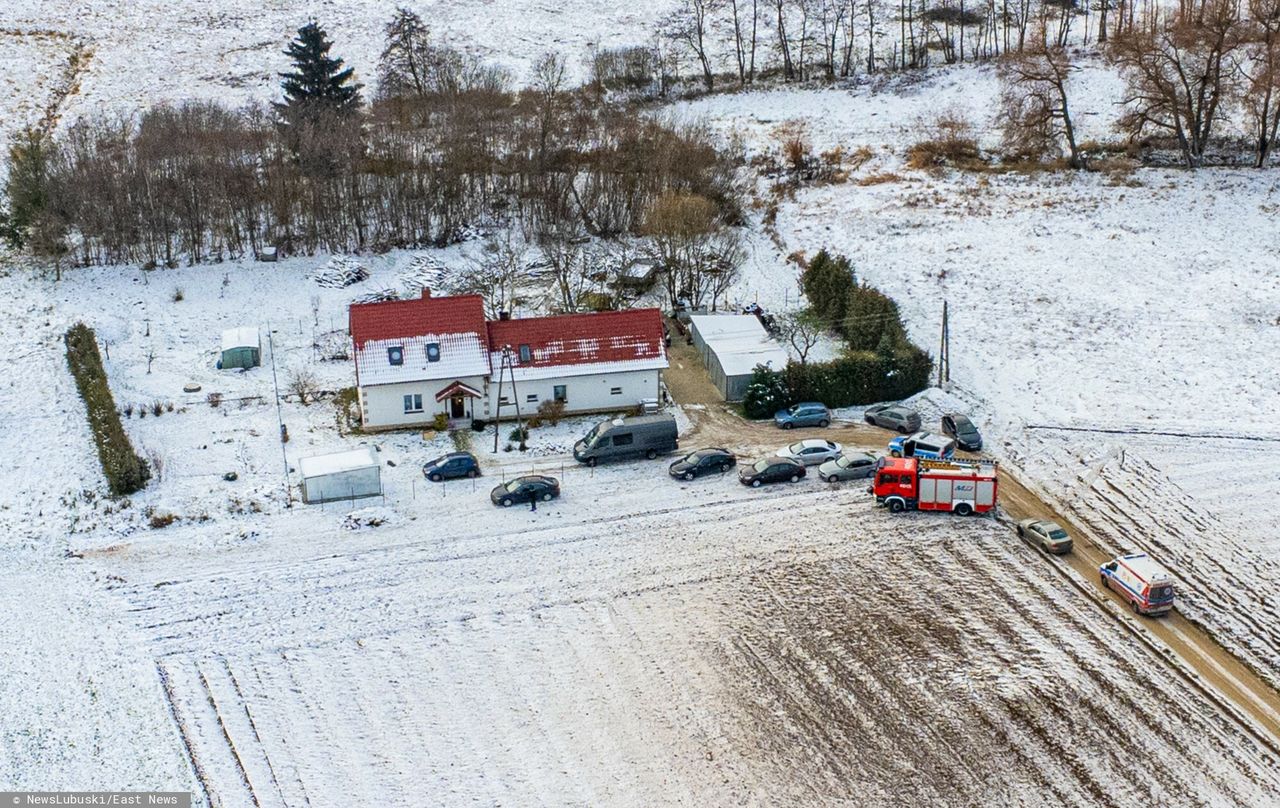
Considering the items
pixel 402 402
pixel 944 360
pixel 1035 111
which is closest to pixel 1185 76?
pixel 1035 111

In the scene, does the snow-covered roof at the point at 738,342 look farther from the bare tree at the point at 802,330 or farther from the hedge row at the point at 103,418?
the hedge row at the point at 103,418

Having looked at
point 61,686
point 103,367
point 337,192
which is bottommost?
point 61,686

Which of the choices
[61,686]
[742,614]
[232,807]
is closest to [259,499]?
[61,686]

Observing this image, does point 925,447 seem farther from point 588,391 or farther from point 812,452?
point 588,391

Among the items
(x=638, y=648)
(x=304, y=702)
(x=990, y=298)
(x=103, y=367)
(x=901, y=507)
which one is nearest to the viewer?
(x=304, y=702)

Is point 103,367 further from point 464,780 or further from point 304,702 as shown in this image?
point 464,780

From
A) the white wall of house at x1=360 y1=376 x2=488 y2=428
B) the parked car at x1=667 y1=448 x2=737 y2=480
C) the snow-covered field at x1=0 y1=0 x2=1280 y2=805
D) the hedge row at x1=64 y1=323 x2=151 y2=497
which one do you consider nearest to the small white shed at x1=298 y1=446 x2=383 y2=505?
the snow-covered field at x1=0 y1=0 x2=1280 y2=805
